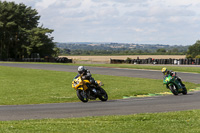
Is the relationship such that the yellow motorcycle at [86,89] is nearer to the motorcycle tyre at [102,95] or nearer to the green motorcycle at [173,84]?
the motorcycle tyre at [102,95]

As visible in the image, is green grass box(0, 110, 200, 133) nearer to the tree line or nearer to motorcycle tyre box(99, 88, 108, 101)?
motorcycle tyre box(99, 88, 108, 101)

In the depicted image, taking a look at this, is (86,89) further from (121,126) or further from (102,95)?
(121,126)

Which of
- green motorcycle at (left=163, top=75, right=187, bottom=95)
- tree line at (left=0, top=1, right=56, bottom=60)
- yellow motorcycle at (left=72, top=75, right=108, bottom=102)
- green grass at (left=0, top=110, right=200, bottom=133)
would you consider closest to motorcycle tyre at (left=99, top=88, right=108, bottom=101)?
yellow motorcycle at (left=72, top=75, right=108, bottom=102)

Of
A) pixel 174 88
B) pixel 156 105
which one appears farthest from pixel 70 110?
pixel 174 88

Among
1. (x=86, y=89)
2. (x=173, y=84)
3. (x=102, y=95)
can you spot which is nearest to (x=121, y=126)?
(x=86, y=89)

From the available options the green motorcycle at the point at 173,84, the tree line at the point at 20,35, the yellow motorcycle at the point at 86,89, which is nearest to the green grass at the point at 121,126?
the yellow motorcycle at the point at 86,89

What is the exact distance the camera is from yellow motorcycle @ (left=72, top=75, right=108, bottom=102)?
1502 cm

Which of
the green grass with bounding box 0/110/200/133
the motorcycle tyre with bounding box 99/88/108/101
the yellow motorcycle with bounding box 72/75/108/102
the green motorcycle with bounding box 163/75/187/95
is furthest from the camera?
the green motorcycle with bounding box 163/75/187/95

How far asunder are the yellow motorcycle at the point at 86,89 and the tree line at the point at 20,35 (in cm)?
6931

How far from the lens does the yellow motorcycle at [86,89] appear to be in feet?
49.3

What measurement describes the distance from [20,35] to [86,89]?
74648mm

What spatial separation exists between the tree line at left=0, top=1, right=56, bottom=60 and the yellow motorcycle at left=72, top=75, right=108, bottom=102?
69307 mm

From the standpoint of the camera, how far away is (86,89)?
50.5 ft

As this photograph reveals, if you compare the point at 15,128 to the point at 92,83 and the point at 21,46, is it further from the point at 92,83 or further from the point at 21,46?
the point at 21,46
